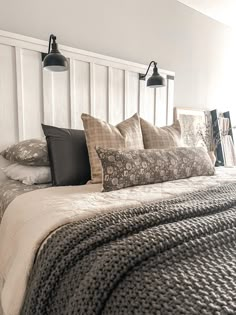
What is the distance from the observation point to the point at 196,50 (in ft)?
9.52

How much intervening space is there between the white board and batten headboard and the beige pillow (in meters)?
0.46

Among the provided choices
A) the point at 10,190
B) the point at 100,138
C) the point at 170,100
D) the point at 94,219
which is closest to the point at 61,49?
the point at 100,138

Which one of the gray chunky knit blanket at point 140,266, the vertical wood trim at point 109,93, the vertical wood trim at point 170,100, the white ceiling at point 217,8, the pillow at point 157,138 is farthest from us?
the white ceiling at point 217,8

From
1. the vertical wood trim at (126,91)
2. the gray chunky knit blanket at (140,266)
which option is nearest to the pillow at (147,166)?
the gray chunky knit blanket at (140,266)

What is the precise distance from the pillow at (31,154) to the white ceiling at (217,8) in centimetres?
228

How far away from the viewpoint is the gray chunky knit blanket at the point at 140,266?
1.51ft

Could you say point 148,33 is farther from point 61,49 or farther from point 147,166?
point 147,166

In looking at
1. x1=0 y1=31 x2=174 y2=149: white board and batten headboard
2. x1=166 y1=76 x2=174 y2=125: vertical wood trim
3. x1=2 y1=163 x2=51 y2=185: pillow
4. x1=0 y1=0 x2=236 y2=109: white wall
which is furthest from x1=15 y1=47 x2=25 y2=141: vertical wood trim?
x1=166 y1=76 x2=174 y2=125: vertical wood trim

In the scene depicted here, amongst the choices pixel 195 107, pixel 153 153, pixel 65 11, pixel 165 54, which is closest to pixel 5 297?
pixel 153 153

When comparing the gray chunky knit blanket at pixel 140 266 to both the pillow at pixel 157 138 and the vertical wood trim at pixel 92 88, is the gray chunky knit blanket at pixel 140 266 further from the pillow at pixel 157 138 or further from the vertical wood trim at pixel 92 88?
the vertical wood trim at pixel 92 88

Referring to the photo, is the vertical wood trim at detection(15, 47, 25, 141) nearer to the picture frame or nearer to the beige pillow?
the beige pillow

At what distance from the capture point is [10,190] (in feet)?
4.48

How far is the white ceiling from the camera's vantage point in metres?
2.72

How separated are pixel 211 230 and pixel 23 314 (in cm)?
57
